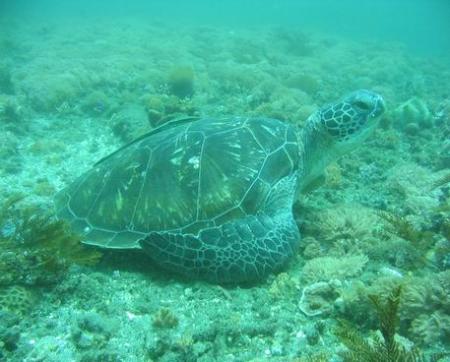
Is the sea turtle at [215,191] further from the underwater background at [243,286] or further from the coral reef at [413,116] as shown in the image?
the coral reef at [413,116]

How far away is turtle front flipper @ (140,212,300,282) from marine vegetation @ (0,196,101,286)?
0.65 m

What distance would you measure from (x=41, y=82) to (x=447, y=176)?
967 centimetres

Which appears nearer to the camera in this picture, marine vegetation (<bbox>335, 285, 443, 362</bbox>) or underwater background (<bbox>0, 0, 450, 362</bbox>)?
marine vegetation (<bbox>335, 285, 443, 362</bbox>)

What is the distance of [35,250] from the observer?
3039mm

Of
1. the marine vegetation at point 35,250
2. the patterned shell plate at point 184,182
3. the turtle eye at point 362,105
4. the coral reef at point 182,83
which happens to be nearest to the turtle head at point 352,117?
the turtle eye at point 362,105

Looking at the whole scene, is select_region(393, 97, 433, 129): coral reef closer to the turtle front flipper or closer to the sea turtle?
the sea turtle

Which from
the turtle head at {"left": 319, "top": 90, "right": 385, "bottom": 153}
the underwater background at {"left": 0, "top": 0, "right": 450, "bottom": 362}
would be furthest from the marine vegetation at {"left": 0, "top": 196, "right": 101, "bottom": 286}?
the turtle head at {"left": 319, "top": 90, "right": 385, "bottom": 153}

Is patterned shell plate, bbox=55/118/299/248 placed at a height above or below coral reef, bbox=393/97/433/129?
above

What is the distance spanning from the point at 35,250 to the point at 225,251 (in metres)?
1.67

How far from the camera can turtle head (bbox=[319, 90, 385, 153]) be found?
13.6 ft

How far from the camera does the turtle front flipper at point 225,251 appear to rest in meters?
3.13

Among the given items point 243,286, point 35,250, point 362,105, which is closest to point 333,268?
point 243,286

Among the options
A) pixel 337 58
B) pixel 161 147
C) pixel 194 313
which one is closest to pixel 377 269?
pixel 194 313

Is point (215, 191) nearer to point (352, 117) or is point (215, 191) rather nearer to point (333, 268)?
point (333, 268)
